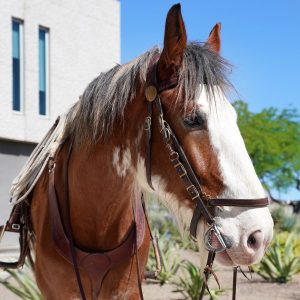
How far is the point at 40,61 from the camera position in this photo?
54.3ft

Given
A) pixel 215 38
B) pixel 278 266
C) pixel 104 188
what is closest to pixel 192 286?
pixel 278 266

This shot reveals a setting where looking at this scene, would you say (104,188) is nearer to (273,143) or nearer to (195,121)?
(195,121)

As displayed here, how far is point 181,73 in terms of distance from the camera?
99.3 inches

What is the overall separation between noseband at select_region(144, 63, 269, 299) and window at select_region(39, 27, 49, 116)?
1446 cm

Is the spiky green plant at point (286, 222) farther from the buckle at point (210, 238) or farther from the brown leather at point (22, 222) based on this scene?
the buckle at point (210, 238)

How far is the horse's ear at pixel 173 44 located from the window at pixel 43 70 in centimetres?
1450

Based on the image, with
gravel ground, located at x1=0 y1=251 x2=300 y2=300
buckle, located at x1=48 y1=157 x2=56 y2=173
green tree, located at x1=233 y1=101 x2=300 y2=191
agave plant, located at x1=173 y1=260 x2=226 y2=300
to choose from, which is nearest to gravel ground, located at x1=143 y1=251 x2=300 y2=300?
gravel ground, located at x1=0 y1=251 x2=300 y2=300

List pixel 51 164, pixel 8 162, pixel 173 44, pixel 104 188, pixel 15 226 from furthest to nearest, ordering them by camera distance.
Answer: pixel 8 162, pixel 15 226, pixel 51 164, pixel 104 188, pixel 173 44

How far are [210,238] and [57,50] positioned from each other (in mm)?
15271

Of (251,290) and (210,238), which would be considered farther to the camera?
(251,290)

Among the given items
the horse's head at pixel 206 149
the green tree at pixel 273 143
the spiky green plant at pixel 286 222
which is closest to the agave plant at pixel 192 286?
the horse's head at pixel 206 149

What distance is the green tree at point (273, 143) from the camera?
3644 cm

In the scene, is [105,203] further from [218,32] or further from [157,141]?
[218,32]

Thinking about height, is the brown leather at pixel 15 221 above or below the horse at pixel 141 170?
below
